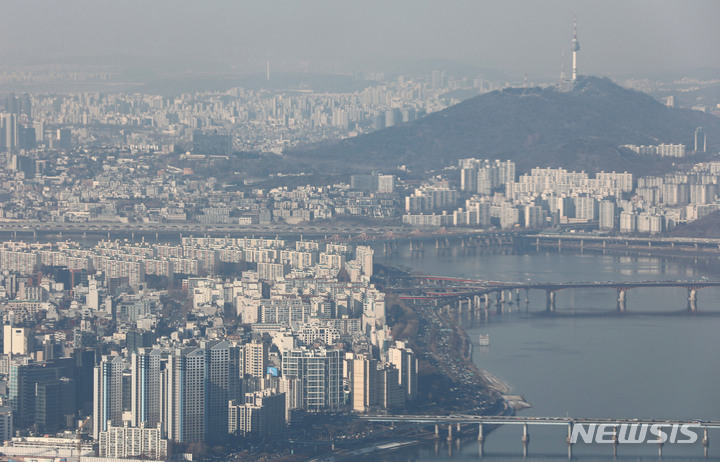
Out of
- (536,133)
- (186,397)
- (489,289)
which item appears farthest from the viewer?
(536,133)

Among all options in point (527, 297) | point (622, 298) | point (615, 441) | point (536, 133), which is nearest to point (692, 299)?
point (622, 298)

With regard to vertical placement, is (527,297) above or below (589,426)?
above

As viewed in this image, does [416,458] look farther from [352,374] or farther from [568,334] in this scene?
[568,334]

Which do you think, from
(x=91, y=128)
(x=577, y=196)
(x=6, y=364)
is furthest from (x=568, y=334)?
(x=91, y=128)

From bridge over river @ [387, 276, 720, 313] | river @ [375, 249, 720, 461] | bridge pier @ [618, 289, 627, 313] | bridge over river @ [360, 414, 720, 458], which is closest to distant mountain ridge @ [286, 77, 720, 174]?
river @ [375, 249, 720, 461]

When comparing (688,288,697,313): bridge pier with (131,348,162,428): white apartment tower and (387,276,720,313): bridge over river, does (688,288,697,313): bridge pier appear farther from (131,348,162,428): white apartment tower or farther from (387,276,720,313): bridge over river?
(131,348,162,428): white apartment tower

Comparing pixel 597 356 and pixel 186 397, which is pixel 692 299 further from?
pixel 186 397
